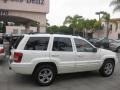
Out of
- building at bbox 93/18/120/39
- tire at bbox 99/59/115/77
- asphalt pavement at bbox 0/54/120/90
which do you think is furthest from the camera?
building at bbox 93/18/120/39

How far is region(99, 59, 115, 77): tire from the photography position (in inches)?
359

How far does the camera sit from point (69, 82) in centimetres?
807

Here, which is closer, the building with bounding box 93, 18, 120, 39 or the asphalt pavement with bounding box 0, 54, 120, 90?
the asphalt pavement with bounding box 0, 54, 120, 90

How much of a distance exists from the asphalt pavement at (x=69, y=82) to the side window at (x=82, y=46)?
1182 millimetres

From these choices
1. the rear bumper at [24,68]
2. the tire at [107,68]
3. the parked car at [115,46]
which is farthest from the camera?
the parked car at [115,46]

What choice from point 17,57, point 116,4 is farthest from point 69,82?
point 116,4

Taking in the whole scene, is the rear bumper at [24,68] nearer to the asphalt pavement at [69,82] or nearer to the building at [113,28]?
the asphalt pavement at [69,82]

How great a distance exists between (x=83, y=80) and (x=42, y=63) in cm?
194

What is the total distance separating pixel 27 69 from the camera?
23.7 feet

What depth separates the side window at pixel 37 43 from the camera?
739 centimetres

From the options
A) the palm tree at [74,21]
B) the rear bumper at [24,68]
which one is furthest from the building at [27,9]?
the palm tree at [74,21]

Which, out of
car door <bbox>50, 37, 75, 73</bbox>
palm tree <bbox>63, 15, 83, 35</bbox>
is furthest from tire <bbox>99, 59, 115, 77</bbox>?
palm tree <bbox>63, 15, 83, 35</bbox>

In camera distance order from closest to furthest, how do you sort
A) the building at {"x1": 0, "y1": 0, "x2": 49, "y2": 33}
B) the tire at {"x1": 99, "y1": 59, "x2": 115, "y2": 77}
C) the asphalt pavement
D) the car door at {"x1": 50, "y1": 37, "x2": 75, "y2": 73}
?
the asphalt pavement < the car door at {"x1": 50, "y1": 37, "x2": 75, "y2": 73} < the tire at {"x1": 99, "y1": 59, "x2": 115, "y2": 77} < the building at {"x1": 0, "y1": 0, "x2": 49, "y2": 33}

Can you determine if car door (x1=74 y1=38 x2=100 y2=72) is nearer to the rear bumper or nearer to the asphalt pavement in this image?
the asphalt pavement
